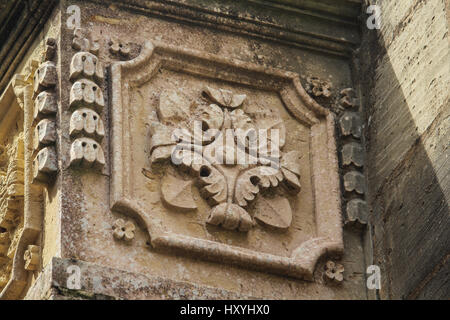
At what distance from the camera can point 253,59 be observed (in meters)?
7.39

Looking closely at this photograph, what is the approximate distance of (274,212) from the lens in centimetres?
690

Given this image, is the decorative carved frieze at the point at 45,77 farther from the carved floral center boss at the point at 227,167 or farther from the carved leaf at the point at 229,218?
the carved leaf at the point at 229,218

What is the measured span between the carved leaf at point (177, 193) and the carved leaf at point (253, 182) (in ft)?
0.71

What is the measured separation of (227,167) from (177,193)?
0.98 feet

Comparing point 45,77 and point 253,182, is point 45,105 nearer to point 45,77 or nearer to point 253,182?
point 45,77

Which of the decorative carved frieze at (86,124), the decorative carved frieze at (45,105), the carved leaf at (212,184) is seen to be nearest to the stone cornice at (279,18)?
the decorative carved frieze at (45,105)

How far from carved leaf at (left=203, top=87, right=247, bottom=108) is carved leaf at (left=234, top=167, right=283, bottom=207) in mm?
372

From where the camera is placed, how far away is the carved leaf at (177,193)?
22.0ft

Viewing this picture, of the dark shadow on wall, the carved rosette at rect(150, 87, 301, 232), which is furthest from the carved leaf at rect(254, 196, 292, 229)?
the dark shadow on wall

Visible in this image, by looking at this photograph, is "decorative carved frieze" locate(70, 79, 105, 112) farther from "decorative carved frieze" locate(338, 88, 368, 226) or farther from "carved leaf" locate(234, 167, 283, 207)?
"decorative carved frieze" locate(338, 88, 368, 226)
